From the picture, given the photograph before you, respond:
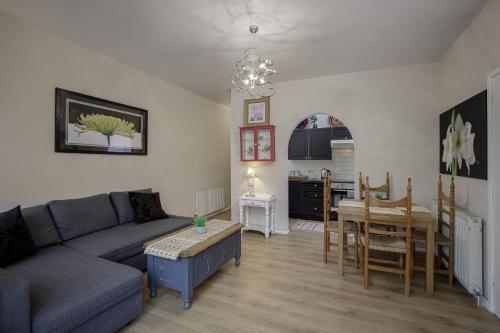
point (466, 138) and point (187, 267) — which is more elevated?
point (466, 138)

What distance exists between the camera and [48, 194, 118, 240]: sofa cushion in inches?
96.7

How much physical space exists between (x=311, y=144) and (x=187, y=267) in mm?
4044

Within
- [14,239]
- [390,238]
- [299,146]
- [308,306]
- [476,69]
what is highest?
[476,69]

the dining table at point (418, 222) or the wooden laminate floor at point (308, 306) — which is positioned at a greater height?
the dining table at point (418, 222)

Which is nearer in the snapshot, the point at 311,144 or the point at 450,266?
the point at 450,266

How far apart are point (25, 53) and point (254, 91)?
3046 mm

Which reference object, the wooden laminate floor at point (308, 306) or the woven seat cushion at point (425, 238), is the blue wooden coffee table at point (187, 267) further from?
the woven seat cushion at point (425, 238)

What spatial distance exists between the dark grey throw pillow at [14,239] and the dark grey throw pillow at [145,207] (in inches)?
42.9

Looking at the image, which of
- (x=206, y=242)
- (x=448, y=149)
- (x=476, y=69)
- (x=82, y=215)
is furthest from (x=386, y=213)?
(x=82, y=215)

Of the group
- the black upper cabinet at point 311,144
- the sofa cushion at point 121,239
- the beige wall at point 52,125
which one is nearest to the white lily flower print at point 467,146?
the black upper cabinet at point 311,144

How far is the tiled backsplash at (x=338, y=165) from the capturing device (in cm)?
535

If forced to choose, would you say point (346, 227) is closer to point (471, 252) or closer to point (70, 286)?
point (471, 252)

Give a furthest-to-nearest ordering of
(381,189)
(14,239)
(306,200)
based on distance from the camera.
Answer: (306,200)
(381,189)
(14,239)

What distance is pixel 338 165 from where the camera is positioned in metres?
5.43
